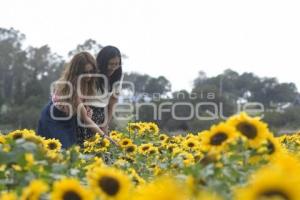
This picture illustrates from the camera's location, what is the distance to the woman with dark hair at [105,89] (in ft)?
17.4

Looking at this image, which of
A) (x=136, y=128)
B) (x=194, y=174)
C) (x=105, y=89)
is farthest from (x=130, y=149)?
(x=194, y=174)

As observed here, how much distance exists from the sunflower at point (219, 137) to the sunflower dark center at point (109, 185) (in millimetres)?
481


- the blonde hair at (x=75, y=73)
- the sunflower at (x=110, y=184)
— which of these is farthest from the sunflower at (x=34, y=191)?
the blonde hair at (x=75, y=73)

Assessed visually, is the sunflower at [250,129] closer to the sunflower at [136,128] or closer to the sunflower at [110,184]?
the sunflower at [110,184]

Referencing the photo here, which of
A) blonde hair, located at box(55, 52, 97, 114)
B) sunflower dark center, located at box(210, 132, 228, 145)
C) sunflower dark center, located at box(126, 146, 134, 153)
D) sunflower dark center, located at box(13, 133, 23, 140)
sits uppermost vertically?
blonde hair, located at box(55, 52, 97, 114)

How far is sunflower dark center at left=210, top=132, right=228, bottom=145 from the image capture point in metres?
2.10

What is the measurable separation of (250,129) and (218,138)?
12 cm

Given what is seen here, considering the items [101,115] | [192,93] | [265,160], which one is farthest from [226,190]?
[192,93]

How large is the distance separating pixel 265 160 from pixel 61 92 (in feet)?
10.4

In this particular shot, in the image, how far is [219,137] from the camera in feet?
6.92

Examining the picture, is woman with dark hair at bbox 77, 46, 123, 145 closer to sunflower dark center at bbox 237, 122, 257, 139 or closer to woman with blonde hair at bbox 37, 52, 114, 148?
woman with blonde hair at bbox 37, 52, 114, 148

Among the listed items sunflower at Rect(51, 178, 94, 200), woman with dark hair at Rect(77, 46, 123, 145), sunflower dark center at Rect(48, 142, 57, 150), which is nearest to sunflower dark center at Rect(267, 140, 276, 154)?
sunflower at Rect(51, 178, 94, 200)

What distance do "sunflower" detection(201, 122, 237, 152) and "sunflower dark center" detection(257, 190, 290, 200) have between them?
89 cm

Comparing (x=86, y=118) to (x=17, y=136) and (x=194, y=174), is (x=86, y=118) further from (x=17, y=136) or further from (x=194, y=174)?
(x=194, y=174)
